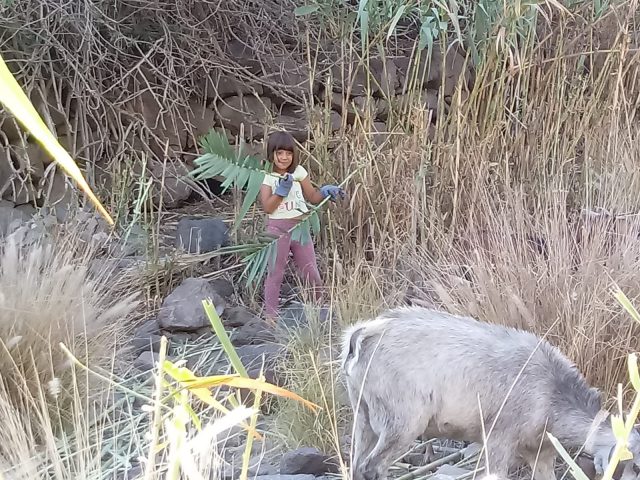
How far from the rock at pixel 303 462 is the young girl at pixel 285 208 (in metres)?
1.16

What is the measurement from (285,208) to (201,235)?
920 mm

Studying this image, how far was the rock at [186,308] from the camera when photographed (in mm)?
3303

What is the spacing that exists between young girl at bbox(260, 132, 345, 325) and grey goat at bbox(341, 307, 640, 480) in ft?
4.44

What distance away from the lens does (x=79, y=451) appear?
1.70 metres

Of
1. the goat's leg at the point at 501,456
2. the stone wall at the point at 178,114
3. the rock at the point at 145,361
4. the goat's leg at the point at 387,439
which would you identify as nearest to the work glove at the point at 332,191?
the rock at the point at 145,361

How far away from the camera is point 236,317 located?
352cm

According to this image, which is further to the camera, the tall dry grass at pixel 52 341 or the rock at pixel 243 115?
the rock at pixel 243 115

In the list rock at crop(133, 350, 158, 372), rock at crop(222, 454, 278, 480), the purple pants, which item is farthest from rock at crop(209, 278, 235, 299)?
rock at crop(222, 454, 278, 480)

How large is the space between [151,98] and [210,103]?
0.41m

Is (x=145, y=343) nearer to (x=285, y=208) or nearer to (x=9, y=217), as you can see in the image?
(x=285, y=208)

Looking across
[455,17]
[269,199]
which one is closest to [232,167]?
[269,199]

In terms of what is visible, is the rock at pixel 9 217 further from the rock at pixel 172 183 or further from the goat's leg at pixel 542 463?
the goat's leg at pixel 542 463

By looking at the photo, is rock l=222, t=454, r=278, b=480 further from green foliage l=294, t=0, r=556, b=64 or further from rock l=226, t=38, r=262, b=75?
rock l=226, t=38, r=262, b=75

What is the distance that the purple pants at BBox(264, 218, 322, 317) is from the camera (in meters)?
3.45
